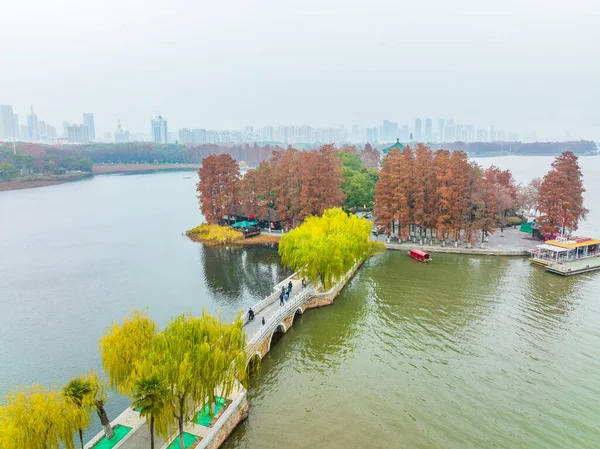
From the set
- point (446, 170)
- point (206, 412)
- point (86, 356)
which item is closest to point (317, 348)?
point (206, 412)

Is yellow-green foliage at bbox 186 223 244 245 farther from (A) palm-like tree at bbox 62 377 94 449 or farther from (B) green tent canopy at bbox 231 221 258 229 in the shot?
(A) palm-like tree at bbox 62 377 94 449

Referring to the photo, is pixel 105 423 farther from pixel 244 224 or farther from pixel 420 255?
pixel 244 224

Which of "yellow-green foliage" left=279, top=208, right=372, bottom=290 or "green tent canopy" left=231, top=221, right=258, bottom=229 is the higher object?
"yellow-green foliage" left=279, top=208, right=372, bottom=290

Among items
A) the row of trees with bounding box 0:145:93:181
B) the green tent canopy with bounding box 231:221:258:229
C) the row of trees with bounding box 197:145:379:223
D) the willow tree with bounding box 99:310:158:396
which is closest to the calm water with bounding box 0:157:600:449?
the willow tree with bounding box 99:310:158:396

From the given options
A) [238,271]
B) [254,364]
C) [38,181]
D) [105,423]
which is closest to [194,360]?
[105,423]

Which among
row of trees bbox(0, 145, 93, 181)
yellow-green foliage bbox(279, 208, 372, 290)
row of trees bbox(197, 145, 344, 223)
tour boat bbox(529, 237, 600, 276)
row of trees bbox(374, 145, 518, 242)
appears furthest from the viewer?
row of trees bbox(0, 145, 93, 181)

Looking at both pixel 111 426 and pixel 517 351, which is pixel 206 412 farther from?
pixel 517 351
